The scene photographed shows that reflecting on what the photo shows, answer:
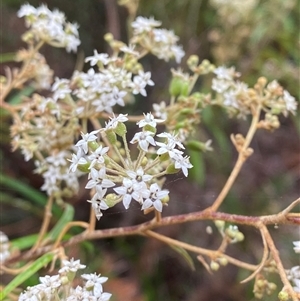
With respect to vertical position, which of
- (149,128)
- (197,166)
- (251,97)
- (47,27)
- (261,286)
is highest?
(47,27)

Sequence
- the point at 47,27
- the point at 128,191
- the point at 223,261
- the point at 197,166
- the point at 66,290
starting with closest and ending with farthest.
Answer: the point at 128,191 → the point at 66,290 → the point at 223,261 → the point at 47,27 → the point at 197,166

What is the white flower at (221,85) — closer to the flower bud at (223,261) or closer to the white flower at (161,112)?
the white flower at (161,112)

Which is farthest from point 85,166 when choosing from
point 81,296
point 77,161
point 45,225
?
point 45,225

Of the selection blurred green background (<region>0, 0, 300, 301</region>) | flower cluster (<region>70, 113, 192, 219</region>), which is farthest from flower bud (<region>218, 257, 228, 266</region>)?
blurred green background (<region>0, 0, 300, 301</region>)

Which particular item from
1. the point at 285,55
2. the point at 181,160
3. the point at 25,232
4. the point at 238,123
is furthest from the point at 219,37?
the point at 181,160

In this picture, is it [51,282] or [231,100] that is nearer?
[51,282]

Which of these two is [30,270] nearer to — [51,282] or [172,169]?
[51,282]

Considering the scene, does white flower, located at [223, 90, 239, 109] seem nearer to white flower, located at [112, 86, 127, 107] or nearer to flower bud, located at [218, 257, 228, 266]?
white flower, located at [112, 86, 127, 107]

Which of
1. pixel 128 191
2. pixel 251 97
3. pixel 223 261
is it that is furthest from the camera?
pixel 251 97
